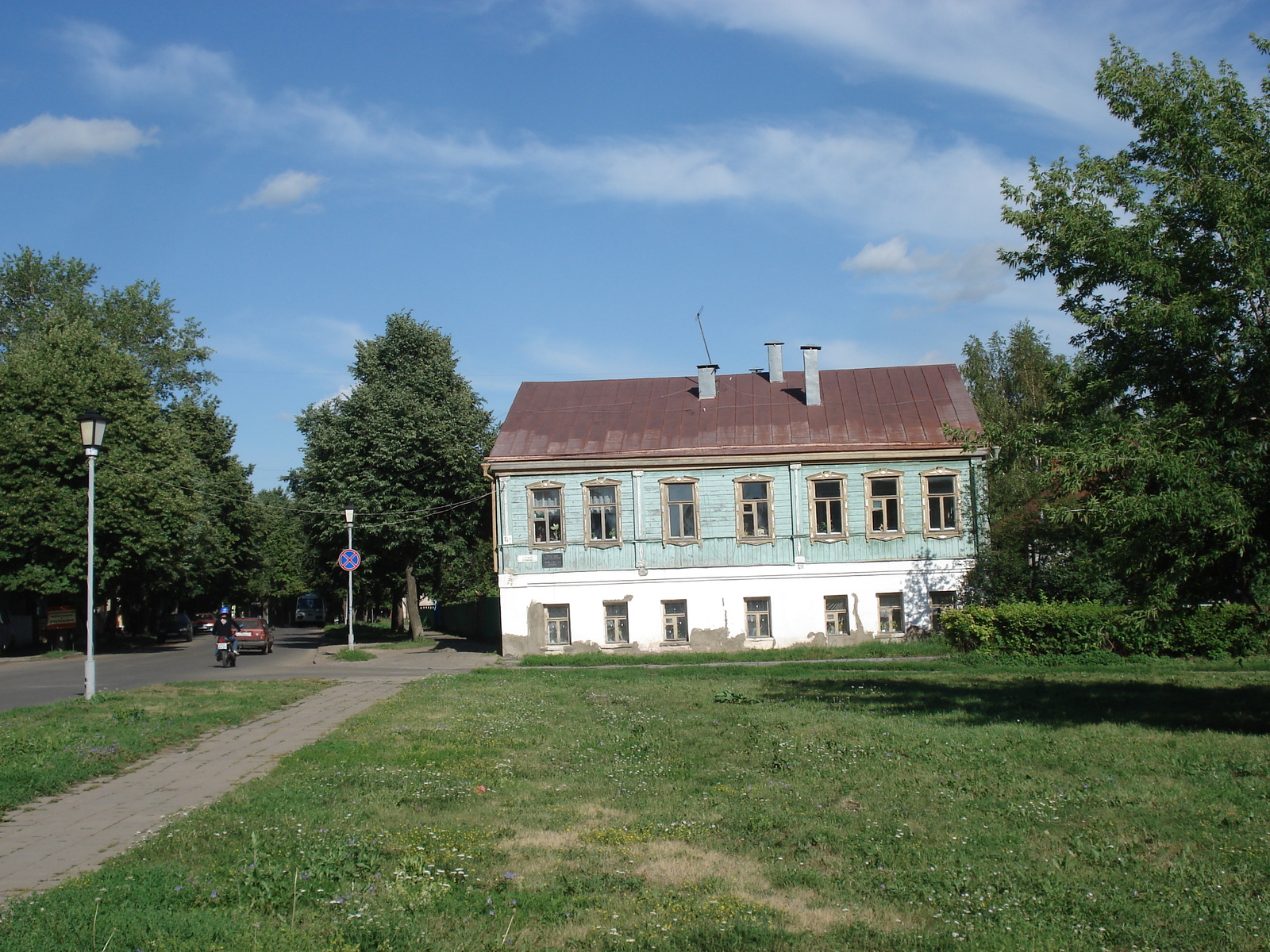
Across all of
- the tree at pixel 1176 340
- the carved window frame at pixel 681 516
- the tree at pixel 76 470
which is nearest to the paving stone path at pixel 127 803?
the tree at pixel 1176 340

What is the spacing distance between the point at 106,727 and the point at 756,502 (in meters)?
20.2

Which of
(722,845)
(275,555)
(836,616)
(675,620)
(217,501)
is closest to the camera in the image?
(722,845)

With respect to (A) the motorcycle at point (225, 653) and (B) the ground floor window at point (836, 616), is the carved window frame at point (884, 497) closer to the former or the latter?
(B) the ground floor window at point (836, 616)

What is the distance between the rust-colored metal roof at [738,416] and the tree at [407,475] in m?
6.59

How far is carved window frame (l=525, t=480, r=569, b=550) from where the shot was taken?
102 ft

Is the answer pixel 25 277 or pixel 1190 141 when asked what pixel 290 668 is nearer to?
pixel 1190 141

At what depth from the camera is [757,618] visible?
100 ft

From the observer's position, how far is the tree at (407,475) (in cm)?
3912

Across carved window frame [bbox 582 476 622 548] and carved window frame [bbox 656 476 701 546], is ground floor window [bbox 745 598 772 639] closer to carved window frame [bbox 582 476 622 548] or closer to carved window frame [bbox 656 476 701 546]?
carved window frame [bbox 656 476 701 546]

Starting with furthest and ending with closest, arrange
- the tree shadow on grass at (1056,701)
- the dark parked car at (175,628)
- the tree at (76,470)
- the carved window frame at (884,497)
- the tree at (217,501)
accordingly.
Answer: the dark parked car at (175,628) → the tree at (217,501) → the tree at (76,470) → the carved window frame at (884,497) → the tree shadow on grass at (1056,701)

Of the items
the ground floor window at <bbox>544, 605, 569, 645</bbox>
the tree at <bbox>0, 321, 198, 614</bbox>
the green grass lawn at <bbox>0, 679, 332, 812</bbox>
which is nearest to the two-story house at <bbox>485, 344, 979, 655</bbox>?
the ground floor window at <bbox>544, 605, 569, 645</bbox>

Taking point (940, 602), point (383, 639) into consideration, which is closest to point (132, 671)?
point (383, 639)

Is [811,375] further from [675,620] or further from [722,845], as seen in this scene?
[722,845]

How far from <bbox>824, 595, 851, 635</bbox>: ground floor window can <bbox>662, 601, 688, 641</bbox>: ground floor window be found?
408 centimetres
